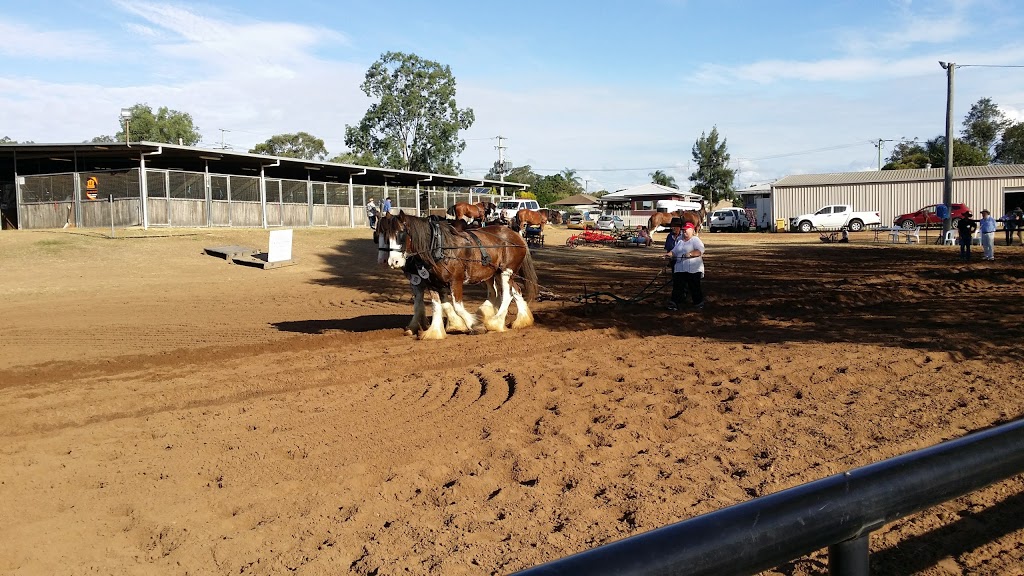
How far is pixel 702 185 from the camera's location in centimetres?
8400

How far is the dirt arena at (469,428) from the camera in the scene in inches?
181

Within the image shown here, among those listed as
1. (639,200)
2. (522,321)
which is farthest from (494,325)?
Result: (639,200)

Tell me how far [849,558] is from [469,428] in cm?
535

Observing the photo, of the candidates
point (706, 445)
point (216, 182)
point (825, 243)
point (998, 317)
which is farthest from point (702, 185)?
point (706, 445)

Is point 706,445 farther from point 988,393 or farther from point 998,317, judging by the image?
point 998,317

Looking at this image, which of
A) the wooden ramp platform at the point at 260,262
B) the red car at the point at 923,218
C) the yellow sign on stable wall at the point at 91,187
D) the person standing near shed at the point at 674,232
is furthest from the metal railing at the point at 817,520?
the red car at the point at 923,218

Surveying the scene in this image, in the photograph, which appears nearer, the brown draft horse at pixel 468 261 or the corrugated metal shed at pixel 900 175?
the brown draft horse at pixel 468 261

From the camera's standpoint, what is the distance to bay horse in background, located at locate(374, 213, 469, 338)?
1105cm

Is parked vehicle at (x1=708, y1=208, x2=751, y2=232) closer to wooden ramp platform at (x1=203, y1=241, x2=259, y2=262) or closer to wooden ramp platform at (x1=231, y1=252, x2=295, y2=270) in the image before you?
wooden ramp platform at (x1=231, y1=252, x2=295, y2=270)

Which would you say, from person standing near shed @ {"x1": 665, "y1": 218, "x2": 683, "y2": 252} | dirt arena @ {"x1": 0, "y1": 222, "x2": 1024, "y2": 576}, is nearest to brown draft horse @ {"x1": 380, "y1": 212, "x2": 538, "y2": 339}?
dirt arena @ {"x1": 0, "y1": 222, "x2": 1024, "y2": 576}

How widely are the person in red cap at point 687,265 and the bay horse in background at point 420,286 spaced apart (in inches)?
173

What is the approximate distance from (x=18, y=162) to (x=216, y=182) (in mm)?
9281

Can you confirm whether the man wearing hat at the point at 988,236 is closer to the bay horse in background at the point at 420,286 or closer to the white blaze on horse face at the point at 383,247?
the bay horse in background at the point at 420,286

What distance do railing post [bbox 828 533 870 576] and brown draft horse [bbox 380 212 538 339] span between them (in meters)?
9.58
